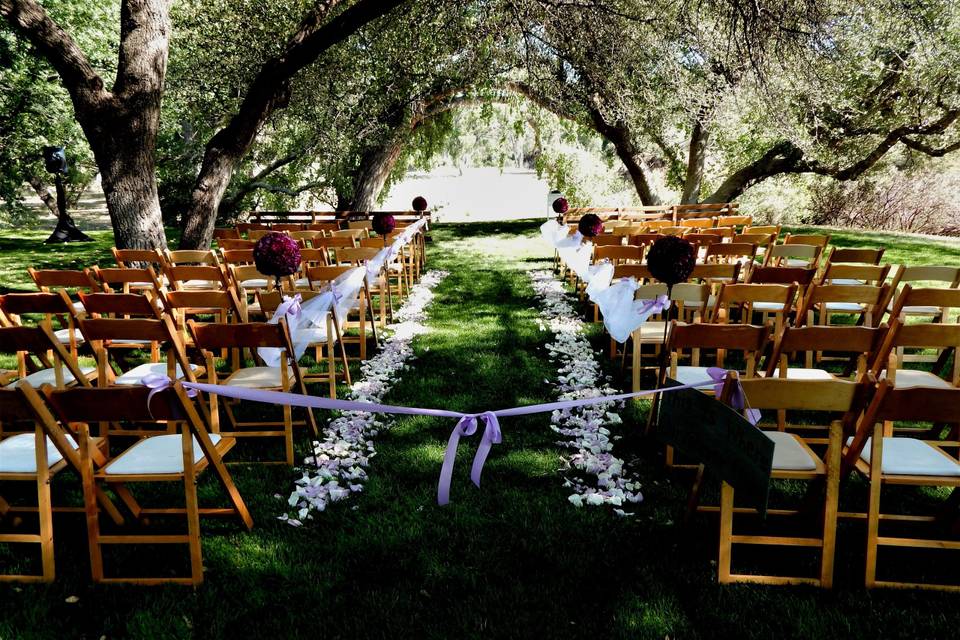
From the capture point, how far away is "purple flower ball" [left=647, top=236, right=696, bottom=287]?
14.7ft

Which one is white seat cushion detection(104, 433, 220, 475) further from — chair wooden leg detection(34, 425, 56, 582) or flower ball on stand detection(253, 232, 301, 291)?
flower ball on stand detection(253, 232, 301, 291)

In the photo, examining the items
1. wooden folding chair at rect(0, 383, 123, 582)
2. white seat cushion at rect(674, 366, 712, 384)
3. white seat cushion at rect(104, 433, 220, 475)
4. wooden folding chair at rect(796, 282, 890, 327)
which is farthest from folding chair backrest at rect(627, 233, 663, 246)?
wooden folding chair at rect(0, 383, 123, 582)

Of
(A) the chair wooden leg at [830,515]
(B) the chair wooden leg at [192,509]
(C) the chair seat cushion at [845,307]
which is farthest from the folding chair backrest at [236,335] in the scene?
(C) the chair seat cushion at [845,307]

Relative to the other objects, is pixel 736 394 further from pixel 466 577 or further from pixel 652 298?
pixel 652 298

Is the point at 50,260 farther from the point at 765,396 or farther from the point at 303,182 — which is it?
the point at 765,396

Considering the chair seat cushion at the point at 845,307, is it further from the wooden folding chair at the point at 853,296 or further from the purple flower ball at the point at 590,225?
the purple flower ball at the point at 590,225

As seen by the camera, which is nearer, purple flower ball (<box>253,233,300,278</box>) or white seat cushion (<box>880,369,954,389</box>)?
white seat cushion (<box>880,369,954,389</box>)

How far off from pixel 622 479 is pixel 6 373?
13.7ft

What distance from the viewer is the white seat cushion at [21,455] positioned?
3.01 metres

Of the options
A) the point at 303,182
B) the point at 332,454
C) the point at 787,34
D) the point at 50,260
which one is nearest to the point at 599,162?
the point at 303,182

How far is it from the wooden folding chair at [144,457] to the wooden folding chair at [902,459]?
2.89m

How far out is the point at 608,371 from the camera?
605 cm

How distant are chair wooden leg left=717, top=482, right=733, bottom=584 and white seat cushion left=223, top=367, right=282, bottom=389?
9.37 ft

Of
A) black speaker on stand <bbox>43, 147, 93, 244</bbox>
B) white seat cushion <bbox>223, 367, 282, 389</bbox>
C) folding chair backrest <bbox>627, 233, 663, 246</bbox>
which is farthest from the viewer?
black speaker on stand <bbox>43, 147, 93, 244</bbox>
